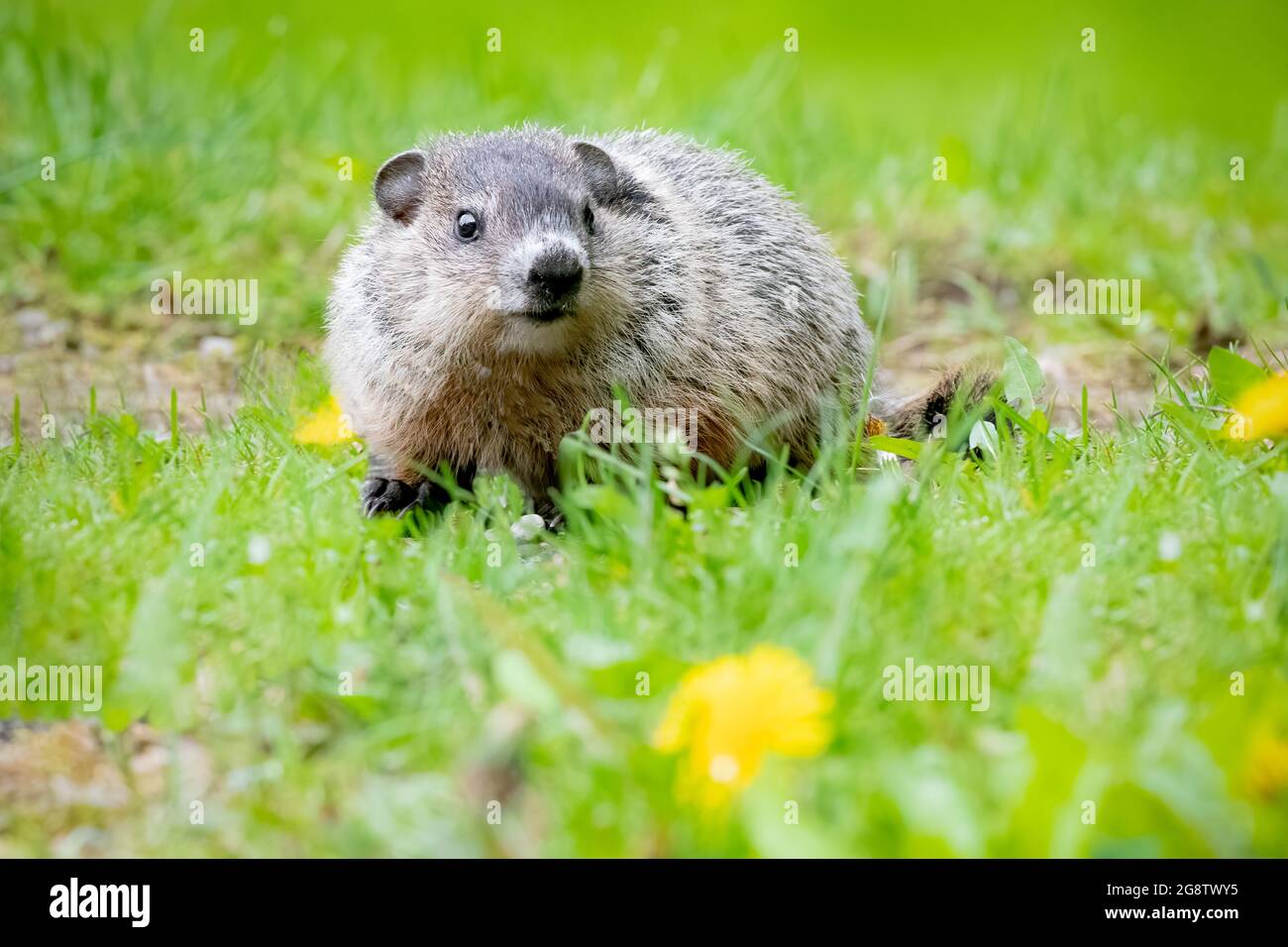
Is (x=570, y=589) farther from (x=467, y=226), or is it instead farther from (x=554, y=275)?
(x=467, y=226)

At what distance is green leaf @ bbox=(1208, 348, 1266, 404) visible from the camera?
4.85 metres

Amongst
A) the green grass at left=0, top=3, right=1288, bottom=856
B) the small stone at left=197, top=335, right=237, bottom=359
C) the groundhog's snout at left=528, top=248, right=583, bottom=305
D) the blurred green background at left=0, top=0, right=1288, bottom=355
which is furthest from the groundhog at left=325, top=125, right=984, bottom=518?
the blurred green background at left=0, top=0, right=1288, bottom=355

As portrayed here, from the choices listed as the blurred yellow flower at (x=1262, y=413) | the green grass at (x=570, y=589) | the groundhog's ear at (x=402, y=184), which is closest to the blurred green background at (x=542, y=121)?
the green grass at (x=570, y=589)

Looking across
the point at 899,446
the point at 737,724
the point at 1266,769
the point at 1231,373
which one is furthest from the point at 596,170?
the point at 1266,769

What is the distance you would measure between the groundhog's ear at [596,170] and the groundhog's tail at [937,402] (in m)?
1.61

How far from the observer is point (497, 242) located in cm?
502

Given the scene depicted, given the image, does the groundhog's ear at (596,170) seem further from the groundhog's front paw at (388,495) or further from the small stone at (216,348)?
the small stone at (216,348)

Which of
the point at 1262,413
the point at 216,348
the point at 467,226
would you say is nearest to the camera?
the point at 1262,413

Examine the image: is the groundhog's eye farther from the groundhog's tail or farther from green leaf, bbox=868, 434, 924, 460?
the groundhog's tail

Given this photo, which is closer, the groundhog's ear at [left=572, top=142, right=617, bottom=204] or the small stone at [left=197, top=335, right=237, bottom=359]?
the groundhog's ear at [left=572, top=142, right=617, bottom=204]

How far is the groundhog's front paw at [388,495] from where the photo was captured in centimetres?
529

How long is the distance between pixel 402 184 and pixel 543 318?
1.05 meters
